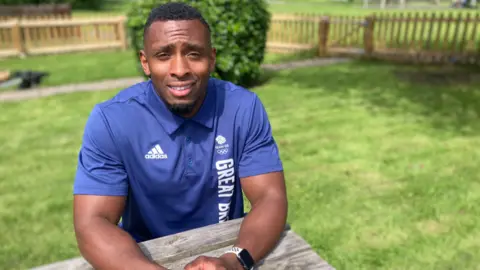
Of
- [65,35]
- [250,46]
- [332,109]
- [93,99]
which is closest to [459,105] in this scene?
[332,109]

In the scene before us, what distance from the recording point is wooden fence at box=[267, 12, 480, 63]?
1123 centimetres

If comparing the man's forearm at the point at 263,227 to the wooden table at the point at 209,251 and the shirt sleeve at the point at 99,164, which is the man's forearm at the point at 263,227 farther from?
the shirt sleeve at the point at 99,164

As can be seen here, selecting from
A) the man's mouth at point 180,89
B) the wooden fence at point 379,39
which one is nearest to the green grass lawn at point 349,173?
the man's mouth at point 180,89

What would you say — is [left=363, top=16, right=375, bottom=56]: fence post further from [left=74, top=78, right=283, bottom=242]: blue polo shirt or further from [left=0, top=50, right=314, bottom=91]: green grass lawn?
[left=74, top=78, right=283, bottom=242]: blue polo shirt

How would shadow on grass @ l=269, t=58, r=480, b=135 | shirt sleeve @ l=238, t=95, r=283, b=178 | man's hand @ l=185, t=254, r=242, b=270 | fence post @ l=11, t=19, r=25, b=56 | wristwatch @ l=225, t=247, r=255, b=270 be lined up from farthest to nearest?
fence post @ l=11, t=19, r=25, b=56
shadow on grass @ l=269, t=58, r=480, b=135
shirt sleeve @ l=238, t=95, r=283, b=178
wristwatch @ l=225, t=247, r=255, b=270
man's hand @ l=185, t=254, r=242, b=270

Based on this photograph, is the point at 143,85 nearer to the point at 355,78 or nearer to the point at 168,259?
the point at 168,259

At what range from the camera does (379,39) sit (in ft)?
39.6

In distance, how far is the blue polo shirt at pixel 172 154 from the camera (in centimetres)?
186

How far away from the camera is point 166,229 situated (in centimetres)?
215

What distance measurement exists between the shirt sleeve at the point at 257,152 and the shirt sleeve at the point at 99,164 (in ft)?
1.83

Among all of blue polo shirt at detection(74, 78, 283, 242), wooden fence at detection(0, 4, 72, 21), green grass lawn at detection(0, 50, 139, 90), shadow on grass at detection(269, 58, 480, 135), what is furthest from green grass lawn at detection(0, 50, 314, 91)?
blue polo shirt at detection(74, 78, 283, 242)

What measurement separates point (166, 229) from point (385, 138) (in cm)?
447

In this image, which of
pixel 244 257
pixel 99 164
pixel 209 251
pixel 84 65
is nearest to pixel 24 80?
pixel 84 65

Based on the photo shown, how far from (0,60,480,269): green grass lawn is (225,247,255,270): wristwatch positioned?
2005 mm
